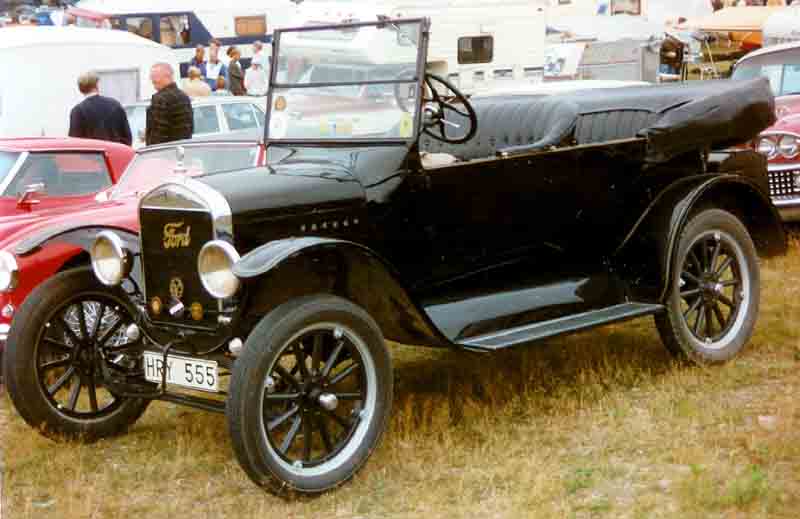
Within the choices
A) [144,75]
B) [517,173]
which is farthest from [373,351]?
[144,75]

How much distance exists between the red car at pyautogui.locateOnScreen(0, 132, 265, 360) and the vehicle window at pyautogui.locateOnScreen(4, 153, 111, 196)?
0.16 m

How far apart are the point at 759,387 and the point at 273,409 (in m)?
2.48

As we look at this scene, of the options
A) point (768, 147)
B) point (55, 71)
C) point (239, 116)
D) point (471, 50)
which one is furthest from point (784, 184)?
point (471, 50)

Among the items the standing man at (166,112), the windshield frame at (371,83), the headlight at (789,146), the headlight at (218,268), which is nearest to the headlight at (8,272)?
the headlight at (218,268)

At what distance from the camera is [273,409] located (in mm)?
4762

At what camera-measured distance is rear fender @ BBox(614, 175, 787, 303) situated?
6.08m

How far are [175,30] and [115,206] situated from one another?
65.0ft

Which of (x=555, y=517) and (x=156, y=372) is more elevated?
(x=156, y=372)

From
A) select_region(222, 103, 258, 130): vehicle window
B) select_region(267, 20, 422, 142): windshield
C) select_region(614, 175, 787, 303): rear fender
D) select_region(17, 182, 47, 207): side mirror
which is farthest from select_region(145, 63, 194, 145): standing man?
select_region(614, 175, 787, 303): rear fender

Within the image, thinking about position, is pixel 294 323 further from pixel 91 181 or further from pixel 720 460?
pixel 91 181

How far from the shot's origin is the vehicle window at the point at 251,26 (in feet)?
89.1

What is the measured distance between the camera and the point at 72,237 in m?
5.66

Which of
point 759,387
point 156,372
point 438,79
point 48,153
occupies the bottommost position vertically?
point 759,387

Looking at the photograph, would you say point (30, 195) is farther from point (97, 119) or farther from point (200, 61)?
point (200, 61)
